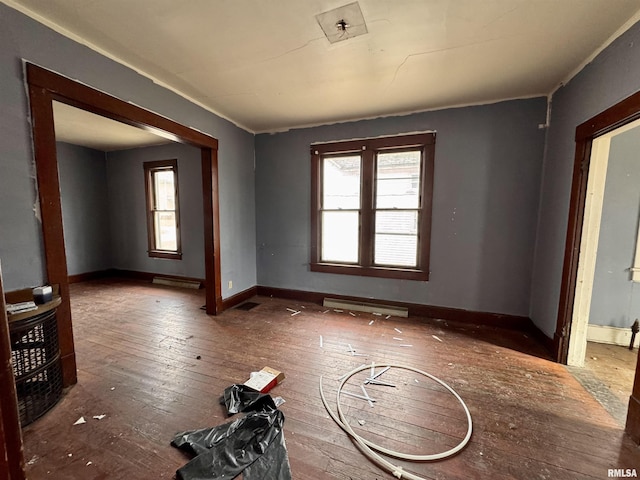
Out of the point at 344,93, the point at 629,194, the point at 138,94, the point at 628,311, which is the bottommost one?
the point at 628,311

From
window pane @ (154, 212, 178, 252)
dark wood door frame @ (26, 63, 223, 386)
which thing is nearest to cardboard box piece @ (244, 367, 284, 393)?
dark wood door frame @ (26, 63, 223, 386)

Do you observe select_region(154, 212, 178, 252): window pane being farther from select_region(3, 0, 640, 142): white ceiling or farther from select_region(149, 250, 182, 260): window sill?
select_region(3, 0, 640, 142): white ceiling

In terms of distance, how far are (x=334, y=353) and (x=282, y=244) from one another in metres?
2.01

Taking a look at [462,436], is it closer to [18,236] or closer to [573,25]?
[573,25]

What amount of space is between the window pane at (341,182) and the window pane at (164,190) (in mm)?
3040

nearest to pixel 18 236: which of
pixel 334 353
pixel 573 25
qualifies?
pixel 334 353

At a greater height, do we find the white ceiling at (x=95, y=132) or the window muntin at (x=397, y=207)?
the white ceiling at (x=95, y=132)

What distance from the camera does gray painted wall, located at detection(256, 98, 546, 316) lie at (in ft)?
9.68

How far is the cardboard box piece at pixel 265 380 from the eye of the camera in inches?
77.5

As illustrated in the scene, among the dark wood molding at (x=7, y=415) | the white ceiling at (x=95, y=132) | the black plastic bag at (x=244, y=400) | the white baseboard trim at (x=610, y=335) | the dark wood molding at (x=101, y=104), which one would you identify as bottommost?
the black plastic bag at (x=244, y=400)

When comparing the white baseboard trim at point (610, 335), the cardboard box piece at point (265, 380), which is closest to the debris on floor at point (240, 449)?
the cardboard box piece at point (265, 380)

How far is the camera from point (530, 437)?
62.1 inches

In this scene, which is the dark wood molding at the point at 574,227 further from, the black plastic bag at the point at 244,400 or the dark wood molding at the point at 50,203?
the dark wood molding at the point at 50,203

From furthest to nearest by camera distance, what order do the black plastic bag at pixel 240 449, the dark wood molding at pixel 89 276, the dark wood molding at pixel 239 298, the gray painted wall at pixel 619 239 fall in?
the dark wood molding at pixel 89 276
the dark wood molding at pixel 239 298
the gray painted wall at pixel 619 239
the black plastic bag at pixel 240 449
